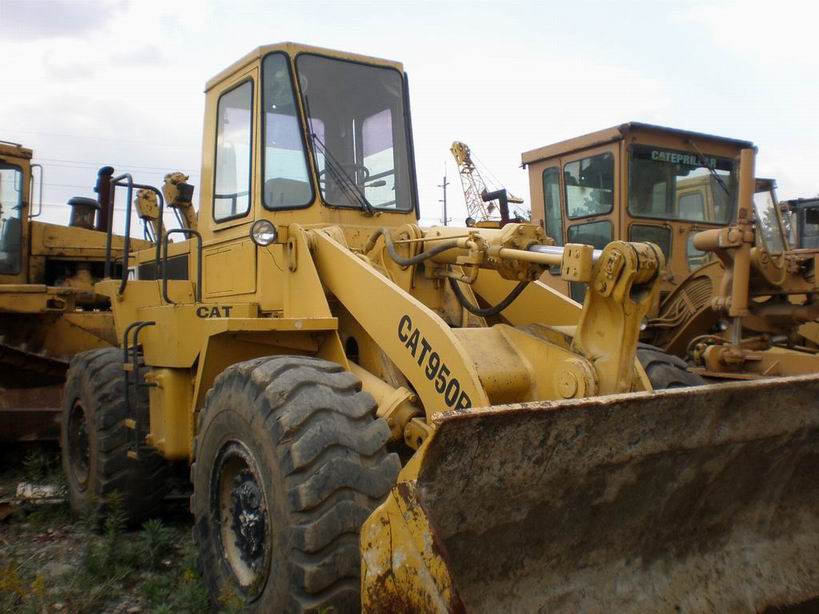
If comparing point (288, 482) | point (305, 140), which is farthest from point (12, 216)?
point (288, 482)

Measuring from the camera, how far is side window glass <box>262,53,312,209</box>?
16.7ft

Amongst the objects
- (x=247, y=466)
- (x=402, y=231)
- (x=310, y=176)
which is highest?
(x=310, y=176)

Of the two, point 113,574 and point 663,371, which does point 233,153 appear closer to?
point 113,574

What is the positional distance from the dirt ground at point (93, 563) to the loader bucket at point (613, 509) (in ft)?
4.32

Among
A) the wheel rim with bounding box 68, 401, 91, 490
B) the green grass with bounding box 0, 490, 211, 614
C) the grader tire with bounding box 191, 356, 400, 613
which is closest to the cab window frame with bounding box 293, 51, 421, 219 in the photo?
the grader tire with bounding box 191, 356, 400, 613

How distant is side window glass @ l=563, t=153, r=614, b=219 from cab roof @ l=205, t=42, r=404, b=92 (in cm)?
338

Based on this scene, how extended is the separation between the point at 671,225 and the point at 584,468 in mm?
5930

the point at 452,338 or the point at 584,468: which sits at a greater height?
the point at 452,338

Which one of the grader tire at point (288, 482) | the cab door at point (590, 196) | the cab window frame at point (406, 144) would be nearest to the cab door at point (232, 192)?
the cab window frame at point (406, 144)

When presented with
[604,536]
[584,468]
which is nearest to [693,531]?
[604,536]

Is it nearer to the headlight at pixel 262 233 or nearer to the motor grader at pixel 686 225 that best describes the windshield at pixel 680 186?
the motor grader at pixel 686 225

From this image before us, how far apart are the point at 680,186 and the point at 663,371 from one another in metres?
4.02

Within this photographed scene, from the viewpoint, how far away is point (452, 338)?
3.81 meters

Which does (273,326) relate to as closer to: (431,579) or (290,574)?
(290,574)
